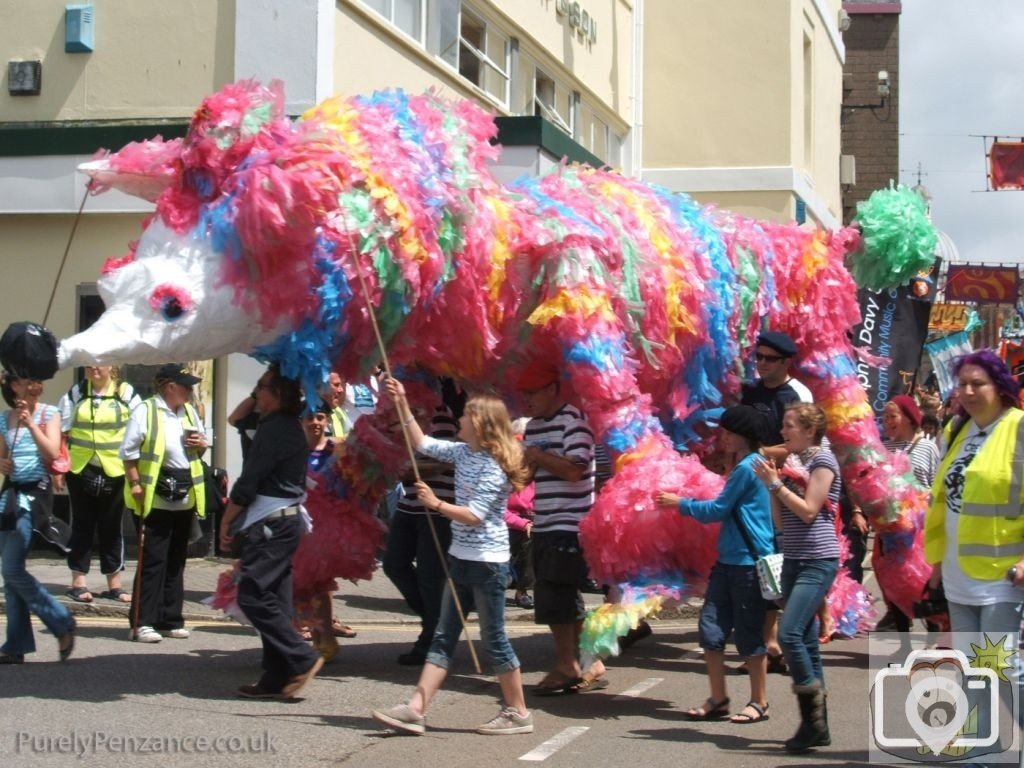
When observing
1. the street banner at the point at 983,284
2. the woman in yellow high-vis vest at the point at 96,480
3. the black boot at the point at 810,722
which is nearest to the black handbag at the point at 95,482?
the woman in yellow high-vis vest at the point at 96,480

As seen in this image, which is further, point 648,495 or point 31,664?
point 31,664

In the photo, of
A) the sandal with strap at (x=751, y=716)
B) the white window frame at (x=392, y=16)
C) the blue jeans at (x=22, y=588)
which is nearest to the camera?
the sandal with strap at (x=751, y=716)

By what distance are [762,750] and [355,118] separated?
9.91ft

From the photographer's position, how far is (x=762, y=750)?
18.0 feet

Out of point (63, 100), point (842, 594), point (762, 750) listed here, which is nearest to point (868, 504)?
point (842, 594)

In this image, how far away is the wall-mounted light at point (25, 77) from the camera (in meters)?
11.6

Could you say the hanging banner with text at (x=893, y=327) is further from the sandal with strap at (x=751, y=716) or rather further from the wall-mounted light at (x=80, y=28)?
the wall-mounted light at (x=80, y=28)

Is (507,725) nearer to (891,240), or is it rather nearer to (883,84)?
(891,240)

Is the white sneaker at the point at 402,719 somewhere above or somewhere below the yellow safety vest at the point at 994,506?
below

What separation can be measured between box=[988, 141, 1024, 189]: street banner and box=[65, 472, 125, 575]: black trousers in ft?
55.3

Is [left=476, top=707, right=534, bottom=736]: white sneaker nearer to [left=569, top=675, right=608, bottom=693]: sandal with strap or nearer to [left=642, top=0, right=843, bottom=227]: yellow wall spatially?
[left=569, top=675, right=608, bottom=693]: sandal with strap

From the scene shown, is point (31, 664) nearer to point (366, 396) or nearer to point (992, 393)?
point (366, 396)

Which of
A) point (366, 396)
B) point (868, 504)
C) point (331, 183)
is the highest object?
point (331, 183)

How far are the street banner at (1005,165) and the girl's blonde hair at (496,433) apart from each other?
60.9 feet
